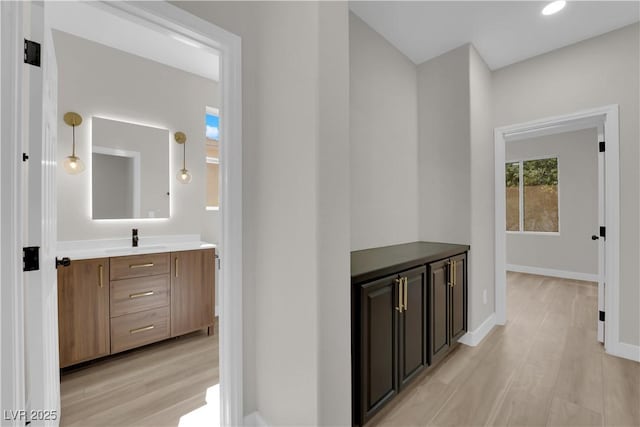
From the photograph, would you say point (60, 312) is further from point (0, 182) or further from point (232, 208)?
point (232, 208)

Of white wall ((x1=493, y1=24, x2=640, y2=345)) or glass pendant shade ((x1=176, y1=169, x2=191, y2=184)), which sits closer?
white wall ((x1=493, y1=24, x2=640, y2=345))

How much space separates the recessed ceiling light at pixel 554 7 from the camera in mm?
2148

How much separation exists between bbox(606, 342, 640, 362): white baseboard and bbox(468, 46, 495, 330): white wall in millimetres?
912

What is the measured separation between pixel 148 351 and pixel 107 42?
9.44 feet

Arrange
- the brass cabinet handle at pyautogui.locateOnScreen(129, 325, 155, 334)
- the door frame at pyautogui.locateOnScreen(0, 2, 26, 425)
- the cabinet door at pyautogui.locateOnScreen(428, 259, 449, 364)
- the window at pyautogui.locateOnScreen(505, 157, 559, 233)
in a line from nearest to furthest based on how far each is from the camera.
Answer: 1. the door frame at pyautogui.locateOnScreen(0, 2, 26, 425)
2. the cabinet door at pyautogui.locateOnScreen(428, 259, 449, 364)
3. the brass cabinet handle at pyautogui.locateOnScreen(129, 325, 155, 334)
4. the window at pyautogui.locateOnScreen(505, 157, 559, 233)

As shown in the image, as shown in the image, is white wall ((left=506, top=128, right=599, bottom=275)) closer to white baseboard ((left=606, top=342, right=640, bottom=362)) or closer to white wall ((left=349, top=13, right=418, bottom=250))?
white baseboard ((left=606, top=342, right=640, bottom=362))

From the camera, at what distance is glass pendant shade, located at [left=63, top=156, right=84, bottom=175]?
2.48 metres

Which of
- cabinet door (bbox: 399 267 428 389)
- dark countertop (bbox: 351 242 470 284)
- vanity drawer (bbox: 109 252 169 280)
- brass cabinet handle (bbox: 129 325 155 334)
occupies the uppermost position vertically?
dark countertop (bbox: 351 242 470 284)

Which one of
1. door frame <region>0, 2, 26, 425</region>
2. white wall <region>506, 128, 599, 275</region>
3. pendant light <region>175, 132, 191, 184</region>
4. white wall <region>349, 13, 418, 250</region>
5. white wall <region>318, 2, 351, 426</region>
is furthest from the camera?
white wall <region>506, 128, 599, 275</region>

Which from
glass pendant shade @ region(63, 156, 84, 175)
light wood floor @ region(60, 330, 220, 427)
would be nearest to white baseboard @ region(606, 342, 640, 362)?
light wood floor @ region(60, 330, 220, 427)

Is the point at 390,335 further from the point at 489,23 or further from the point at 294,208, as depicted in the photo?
the point at 489,23

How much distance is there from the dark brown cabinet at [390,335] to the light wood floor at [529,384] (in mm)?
225

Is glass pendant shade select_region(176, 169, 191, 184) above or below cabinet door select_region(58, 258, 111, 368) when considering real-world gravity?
above

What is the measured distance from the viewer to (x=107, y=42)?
8.64 ft
